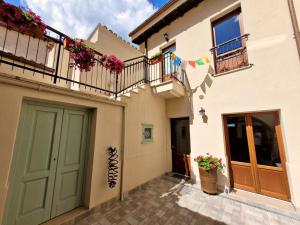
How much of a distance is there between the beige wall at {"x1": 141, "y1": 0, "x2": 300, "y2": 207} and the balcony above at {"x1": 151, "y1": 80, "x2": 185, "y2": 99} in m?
0.48

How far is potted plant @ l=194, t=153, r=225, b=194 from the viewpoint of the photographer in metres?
3.80

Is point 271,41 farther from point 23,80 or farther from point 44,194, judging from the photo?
point 44,194

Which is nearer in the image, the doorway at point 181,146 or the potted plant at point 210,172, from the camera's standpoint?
the potted plant at point 210,172

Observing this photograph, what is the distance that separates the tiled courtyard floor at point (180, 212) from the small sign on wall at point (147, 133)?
5.24 ft

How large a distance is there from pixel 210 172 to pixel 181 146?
168cm

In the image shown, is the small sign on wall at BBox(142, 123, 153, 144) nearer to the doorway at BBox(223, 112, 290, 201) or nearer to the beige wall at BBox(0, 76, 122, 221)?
the beige wall at BBox(0, 76, 122, 221)

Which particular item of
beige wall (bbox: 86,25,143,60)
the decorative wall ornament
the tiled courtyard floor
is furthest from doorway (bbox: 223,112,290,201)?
beige wall (bbox: 86,25,143,60)

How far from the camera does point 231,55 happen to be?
446cm

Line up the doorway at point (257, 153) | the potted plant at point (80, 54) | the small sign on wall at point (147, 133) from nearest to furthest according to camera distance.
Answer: the potted plant at point (80, 54), the doorway at point (257, 153), the small sign on wall at point (147, 133)

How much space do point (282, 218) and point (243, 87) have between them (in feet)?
10.4

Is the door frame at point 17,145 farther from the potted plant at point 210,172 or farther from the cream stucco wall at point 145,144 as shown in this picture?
the potted plant at point 210,172

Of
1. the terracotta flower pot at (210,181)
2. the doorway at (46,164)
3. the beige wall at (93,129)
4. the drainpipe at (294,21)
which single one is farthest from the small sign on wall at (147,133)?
the drainpipe at (294,21)

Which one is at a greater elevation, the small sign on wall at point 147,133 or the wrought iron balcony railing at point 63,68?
the wrought iron balcony railing at point 63,68

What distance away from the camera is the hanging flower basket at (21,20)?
2145 millimetres
